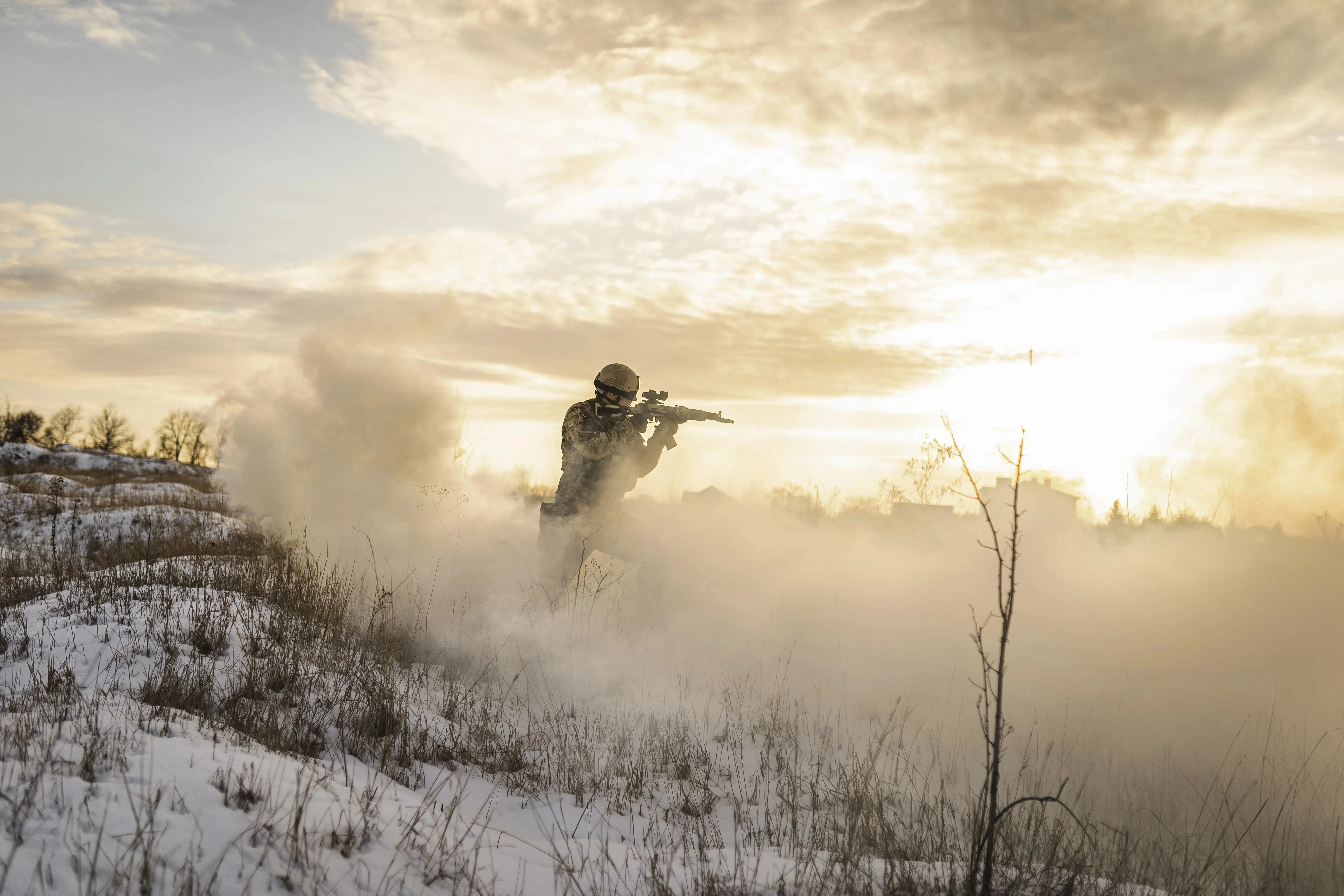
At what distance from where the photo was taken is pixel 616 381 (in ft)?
25.4

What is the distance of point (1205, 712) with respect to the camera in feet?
21.5

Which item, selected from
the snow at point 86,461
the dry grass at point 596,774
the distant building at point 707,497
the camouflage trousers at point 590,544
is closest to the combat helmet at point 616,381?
the camouflage trousers at point 590,544

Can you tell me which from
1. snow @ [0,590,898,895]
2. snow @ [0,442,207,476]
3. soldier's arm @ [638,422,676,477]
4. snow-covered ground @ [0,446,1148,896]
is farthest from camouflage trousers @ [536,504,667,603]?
snow @ [0,442,207,476]

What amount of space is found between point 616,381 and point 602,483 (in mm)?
1125

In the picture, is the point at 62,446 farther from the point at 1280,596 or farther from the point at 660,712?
the point at 1280,596

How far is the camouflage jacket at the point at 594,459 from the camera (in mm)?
7449

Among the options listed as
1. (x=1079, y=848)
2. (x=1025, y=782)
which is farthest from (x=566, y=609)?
(x=1079, y=848)

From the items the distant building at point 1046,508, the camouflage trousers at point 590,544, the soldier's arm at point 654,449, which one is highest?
the soldier's arm at point 654,449

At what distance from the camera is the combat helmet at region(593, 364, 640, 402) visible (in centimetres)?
773

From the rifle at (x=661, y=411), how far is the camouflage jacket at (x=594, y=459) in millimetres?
182

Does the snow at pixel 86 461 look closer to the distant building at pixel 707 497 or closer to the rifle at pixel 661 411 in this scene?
the distant building at pixel 707 497

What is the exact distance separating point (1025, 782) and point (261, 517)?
12863 mm

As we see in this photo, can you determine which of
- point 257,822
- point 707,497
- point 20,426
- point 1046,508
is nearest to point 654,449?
point 257,822

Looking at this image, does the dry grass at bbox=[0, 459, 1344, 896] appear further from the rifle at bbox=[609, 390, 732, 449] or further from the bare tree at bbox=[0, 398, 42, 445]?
the bare tree at bbox=[0, 398, 42, 445]
